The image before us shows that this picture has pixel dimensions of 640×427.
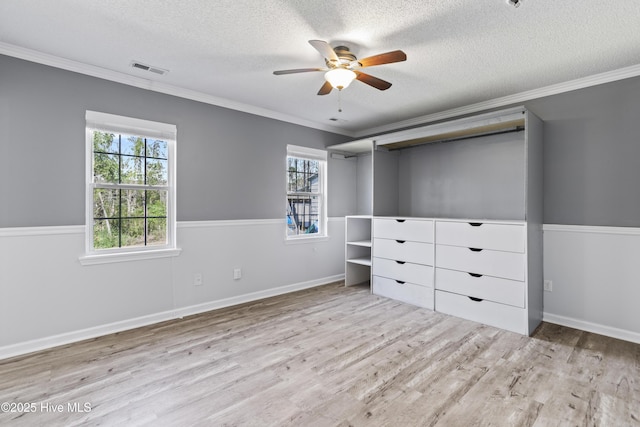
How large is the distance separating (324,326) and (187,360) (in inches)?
51.4

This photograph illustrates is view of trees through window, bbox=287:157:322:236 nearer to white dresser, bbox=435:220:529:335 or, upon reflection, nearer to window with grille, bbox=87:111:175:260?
window with grille, bbox=87:111:175:260

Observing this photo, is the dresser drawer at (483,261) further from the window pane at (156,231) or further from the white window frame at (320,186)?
the window pane at (156,231)

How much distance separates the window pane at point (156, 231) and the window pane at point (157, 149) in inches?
27.2

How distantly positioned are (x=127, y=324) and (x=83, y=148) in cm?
174

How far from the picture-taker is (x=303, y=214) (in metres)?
4.80

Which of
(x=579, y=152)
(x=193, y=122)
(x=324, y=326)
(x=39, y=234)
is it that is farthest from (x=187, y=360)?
(x=579, y=152)

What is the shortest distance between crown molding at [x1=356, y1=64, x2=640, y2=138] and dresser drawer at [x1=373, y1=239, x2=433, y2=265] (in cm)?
182

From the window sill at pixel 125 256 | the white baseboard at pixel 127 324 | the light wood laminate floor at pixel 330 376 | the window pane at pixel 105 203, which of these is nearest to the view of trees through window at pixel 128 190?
the window pane at pixel 105 203

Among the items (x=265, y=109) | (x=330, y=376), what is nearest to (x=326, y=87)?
(x=265, y=109)

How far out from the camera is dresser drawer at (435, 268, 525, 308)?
307cm

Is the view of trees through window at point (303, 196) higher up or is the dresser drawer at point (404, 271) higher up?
the view of trees through window at point (303, 196)

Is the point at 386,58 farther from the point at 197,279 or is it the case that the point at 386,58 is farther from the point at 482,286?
the point at 197,279

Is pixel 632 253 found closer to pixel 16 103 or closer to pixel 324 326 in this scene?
pixel 324 326

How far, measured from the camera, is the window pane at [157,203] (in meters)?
3.36
